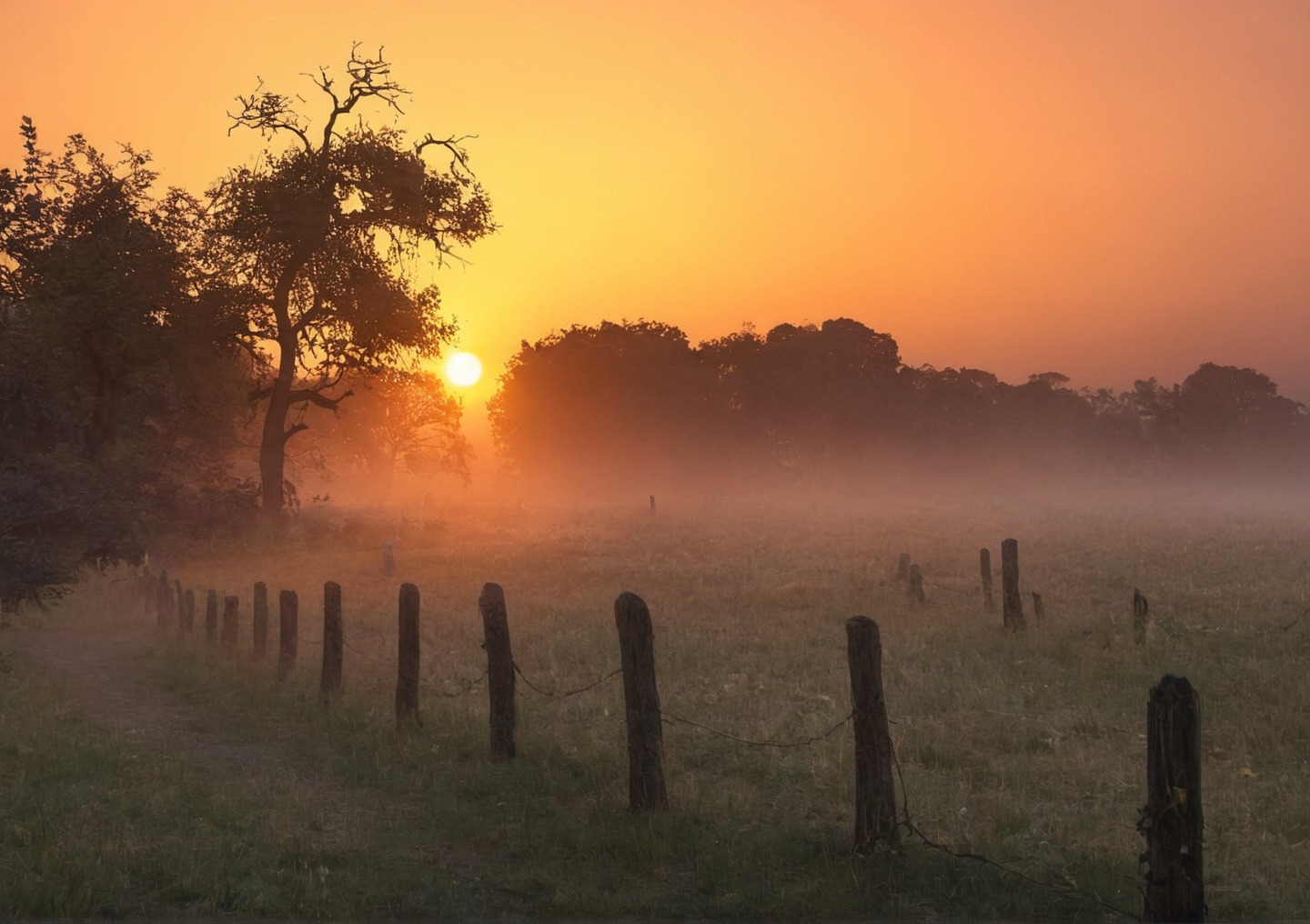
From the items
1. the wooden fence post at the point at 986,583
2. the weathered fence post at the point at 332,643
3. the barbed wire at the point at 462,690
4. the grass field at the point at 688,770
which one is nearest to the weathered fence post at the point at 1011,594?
the grass field at the point at 688,770

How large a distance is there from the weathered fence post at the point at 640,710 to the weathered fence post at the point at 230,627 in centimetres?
1170

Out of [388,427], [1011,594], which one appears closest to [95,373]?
[1011,594]

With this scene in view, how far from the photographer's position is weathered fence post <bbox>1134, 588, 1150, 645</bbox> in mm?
17172

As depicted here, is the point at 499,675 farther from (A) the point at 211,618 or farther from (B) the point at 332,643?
(A) the point at 211,618

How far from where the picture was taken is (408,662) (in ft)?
42.8

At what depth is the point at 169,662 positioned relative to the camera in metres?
18.9

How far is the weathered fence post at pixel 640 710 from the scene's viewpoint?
30.3 ft

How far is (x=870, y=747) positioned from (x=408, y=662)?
6.91 m

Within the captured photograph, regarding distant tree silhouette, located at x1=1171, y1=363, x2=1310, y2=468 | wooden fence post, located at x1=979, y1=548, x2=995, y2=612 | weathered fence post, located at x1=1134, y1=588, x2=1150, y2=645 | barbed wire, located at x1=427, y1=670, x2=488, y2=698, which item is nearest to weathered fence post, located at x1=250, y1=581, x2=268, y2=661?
barbed wire, located at x1=427, y1=670, x2=488, y2=698

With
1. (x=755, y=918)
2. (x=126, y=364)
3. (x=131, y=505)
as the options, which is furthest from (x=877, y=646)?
(x=126, y=364)

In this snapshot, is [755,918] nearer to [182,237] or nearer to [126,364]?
[126,364]

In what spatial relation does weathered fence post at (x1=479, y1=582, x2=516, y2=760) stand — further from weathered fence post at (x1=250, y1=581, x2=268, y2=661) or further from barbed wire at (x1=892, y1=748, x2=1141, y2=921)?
weathered fence post at (x1=250, y1=581, x2=268, y2=661)

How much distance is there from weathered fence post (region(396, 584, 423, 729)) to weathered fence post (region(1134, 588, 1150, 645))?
11563mm

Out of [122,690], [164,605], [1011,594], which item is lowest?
[122,690]
